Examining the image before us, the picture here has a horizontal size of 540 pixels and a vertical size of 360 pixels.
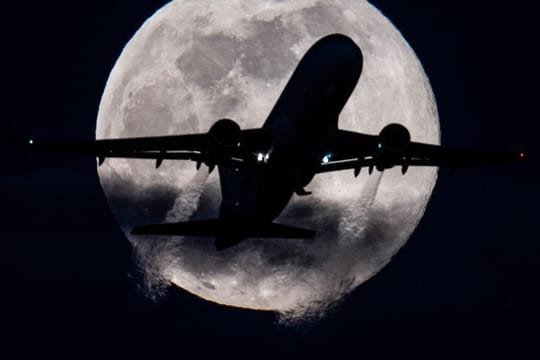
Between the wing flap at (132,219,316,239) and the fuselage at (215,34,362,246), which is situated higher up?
the fuselage at (215,34,362,246)

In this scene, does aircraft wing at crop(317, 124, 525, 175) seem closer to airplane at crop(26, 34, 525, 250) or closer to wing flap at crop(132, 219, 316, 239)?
airplane at crop(26, 34, 525, 250)

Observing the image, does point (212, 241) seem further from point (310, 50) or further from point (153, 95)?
point (310, 50)

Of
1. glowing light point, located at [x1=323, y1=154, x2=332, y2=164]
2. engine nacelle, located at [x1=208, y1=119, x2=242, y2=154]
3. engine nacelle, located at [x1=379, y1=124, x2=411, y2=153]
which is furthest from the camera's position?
glowing light point, located at [x1=323, y1=154, x2=332, y2=164]

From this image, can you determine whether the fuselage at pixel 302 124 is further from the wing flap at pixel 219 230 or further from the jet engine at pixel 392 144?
the jet engine at pixel 392 144

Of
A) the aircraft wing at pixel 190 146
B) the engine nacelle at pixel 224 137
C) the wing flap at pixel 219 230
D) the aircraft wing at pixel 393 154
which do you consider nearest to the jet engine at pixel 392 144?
the aircraft wing at pixel 393 154

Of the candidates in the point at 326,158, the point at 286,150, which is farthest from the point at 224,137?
the point at 326,158

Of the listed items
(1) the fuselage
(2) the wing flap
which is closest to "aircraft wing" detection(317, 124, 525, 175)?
(1) the fuselage
